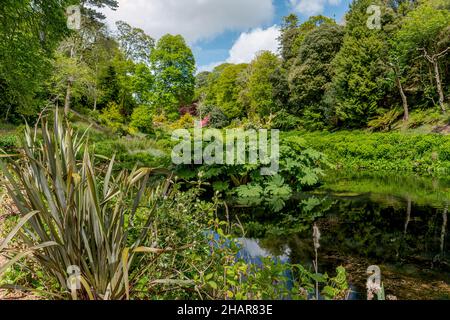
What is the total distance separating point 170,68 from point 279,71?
9.34m

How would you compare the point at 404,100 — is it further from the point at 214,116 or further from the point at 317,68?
the point at 214,116

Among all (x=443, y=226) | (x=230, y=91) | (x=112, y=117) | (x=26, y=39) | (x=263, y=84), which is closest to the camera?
(x=443, y=226)

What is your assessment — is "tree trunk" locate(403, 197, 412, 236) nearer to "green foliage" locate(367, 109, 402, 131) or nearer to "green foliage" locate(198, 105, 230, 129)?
"green foliage" locate(367, 109, 402, 131)

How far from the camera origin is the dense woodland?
40.5 ft

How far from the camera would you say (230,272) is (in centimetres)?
212

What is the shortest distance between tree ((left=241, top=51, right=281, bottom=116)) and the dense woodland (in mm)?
95

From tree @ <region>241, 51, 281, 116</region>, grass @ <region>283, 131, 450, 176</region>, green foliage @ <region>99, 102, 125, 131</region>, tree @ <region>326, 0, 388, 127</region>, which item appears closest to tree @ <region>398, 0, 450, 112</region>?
tree @ <region>326, 0, 388, 127</region>

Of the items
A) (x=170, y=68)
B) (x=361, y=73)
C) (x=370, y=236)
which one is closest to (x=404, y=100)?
(x=361, y=73)

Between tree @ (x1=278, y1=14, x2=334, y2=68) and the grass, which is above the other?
Result: tree @ (x1=278, y1=14, x2=334, y2=68)

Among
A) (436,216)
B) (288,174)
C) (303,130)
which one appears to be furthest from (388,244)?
(303,130)

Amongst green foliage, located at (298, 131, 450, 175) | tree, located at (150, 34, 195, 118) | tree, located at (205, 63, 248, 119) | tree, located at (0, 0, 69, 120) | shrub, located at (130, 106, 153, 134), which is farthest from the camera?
tree, located at (205, 63, 248, 119)

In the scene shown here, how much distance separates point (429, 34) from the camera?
717 inches

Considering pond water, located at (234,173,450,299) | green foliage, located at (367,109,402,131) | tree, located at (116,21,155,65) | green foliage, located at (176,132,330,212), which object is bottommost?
pond water, located at (234,173,450,299)

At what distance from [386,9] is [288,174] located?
61.4 feet
